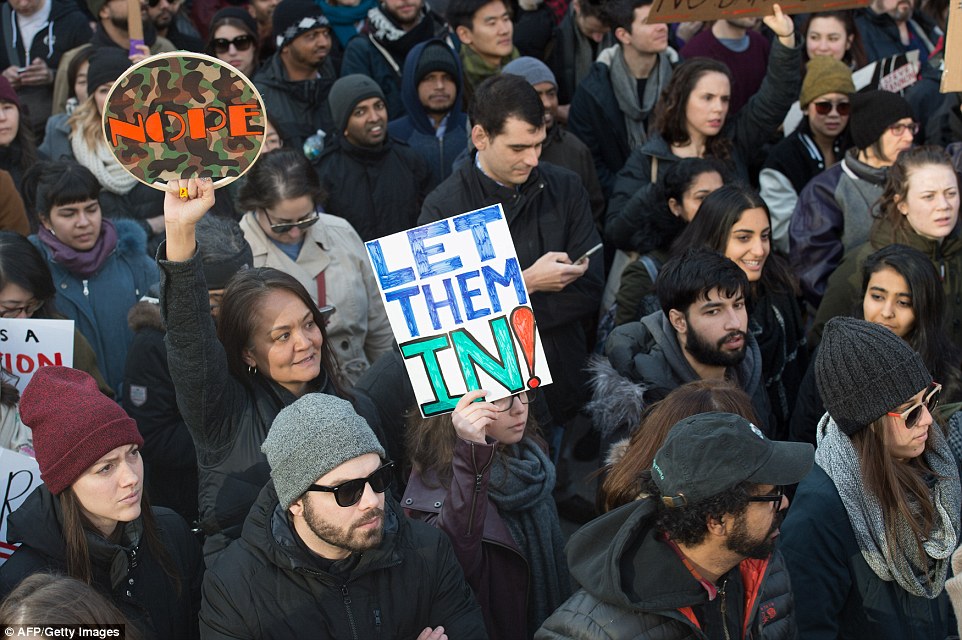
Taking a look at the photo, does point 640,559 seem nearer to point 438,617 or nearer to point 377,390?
point 438,617

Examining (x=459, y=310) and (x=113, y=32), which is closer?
(x=459, y=310)

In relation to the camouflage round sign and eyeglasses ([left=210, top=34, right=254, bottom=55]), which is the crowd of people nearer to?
eyeglasses ([left=210, top=34, right=254, bottom=55])

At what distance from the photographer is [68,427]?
3684 mm

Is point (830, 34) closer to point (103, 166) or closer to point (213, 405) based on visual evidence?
point (103, 166)

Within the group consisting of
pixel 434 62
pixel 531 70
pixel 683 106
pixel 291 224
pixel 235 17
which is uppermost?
pixel 235 17

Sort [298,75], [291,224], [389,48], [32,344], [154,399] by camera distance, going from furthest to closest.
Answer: [389,48], [298,75], [291,224], [154,399], [32,344]

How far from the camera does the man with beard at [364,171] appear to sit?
6816 mm

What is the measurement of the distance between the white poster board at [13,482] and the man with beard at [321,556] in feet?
3.44

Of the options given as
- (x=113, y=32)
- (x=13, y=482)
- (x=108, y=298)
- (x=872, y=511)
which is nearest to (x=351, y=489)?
(x=13, y=482)

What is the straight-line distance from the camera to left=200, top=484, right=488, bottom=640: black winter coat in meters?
3.39

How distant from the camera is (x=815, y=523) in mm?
3736

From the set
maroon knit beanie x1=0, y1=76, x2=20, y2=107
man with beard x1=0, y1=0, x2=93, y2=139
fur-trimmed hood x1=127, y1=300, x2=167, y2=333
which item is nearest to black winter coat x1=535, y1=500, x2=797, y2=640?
fur-trimmed hood x1=127, y1=300, x2=167, y2=333

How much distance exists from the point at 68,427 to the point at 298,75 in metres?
4.30

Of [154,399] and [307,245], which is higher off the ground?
[307,245]
